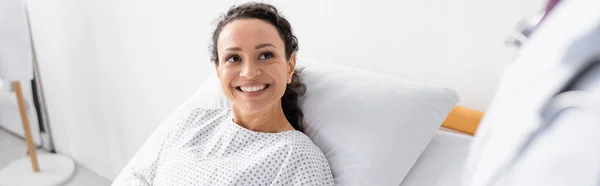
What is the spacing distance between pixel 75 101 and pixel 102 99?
0.60ft

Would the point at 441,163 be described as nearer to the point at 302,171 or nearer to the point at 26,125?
the point at 302,171

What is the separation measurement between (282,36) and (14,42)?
49.3 inches

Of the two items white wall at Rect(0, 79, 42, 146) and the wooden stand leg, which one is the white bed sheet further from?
white wall at Rect(0, 79, 42, 146)

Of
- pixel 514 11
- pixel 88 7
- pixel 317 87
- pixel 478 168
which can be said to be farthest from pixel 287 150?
pixel 88 7

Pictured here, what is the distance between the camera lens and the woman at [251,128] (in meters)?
1.09

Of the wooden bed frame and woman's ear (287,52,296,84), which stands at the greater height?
woman's ear (287,52,296,84)

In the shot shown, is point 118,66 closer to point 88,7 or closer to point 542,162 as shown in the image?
point 88,7

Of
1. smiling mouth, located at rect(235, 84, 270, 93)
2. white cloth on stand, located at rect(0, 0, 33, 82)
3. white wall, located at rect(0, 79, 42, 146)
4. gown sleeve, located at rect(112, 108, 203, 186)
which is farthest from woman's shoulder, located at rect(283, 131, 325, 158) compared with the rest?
white wall, located at rect(0, 79, 42, 146)

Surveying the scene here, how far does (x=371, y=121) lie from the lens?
3.71 feet

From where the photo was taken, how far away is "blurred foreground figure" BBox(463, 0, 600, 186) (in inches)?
11.1

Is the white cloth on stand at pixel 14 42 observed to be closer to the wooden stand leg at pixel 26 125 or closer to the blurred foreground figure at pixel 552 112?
the wooden stand leg at pixel 26 125

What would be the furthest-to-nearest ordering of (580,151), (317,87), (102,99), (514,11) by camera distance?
(102,99)
(317,87)
(514,11)
(580,151)

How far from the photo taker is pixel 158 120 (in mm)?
2047

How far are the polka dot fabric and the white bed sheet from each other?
191 mm
